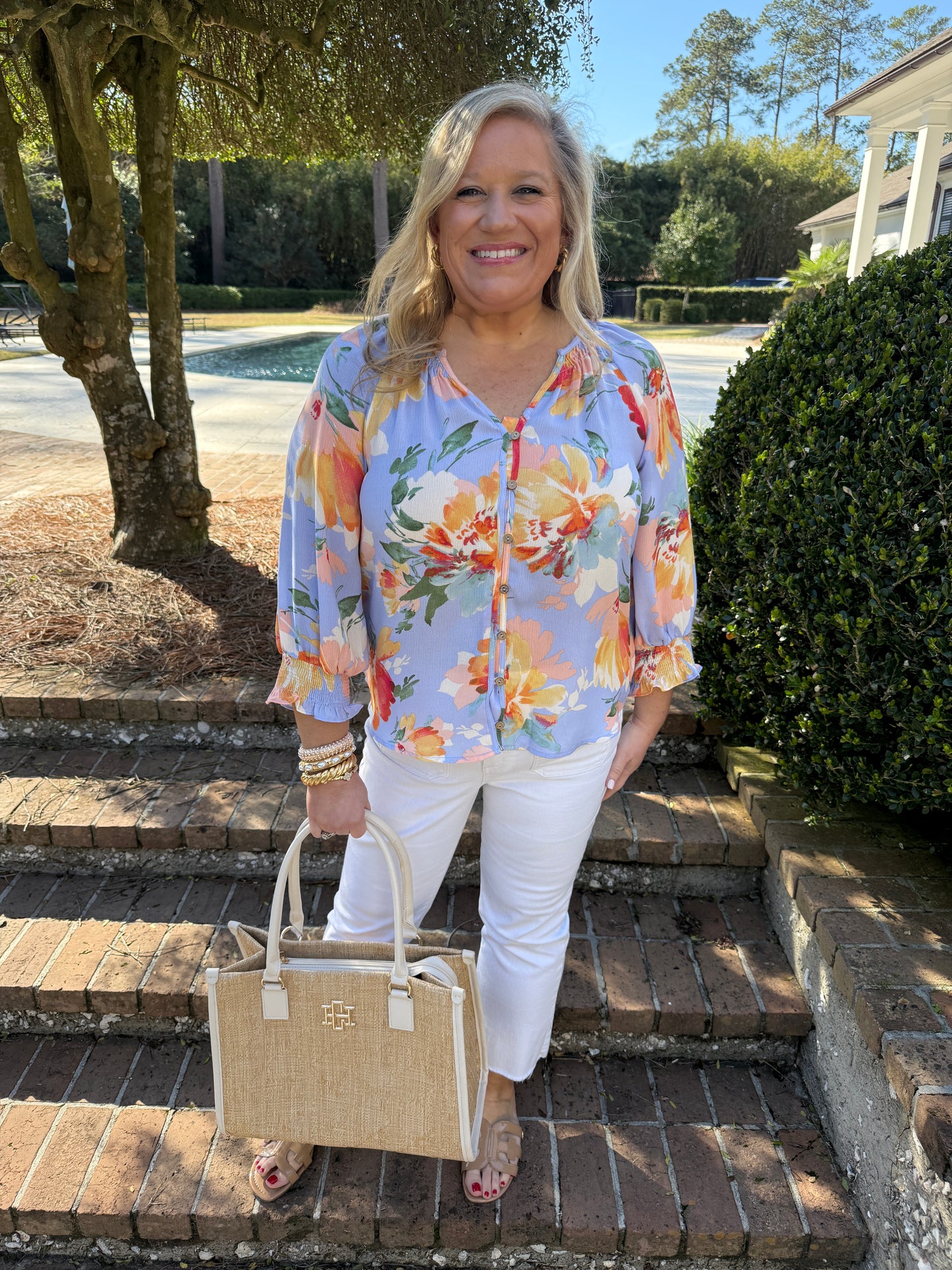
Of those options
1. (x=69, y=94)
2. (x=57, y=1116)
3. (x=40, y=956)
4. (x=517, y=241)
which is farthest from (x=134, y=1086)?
(x=69, y=94)

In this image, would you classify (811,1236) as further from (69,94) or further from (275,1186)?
(69,94)

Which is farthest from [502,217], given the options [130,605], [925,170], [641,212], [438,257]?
[641,212]

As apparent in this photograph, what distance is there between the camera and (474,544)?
4.51ft

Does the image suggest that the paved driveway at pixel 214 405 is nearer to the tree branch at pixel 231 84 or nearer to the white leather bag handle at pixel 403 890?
the tree branch at pixel 231 84

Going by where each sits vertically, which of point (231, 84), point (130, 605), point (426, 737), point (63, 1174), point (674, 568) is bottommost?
point (63, 1174)

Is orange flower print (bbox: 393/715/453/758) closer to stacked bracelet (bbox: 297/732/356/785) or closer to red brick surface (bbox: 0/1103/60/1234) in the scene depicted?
stacked bracelet (bbox: 297/732/356/785)

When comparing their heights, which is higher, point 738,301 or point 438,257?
point 738,301

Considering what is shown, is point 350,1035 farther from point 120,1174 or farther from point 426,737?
point 120,1174

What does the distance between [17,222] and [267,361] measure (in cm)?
1219

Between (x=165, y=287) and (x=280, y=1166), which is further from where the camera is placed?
(x=165, y=287)

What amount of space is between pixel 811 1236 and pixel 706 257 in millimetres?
34440

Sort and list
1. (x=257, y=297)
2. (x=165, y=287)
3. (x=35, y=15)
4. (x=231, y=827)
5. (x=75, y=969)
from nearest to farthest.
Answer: (x=75, y=969)
(x=231, y=827)
(x=35, y=15)
(x=165, y=287)
(x=257, y=297)

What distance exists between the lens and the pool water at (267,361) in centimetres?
1297

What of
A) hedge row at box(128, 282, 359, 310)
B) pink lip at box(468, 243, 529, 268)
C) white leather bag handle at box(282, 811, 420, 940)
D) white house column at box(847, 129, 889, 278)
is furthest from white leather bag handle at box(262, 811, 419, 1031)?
hedge row at box(128, 282, 359, 310)
